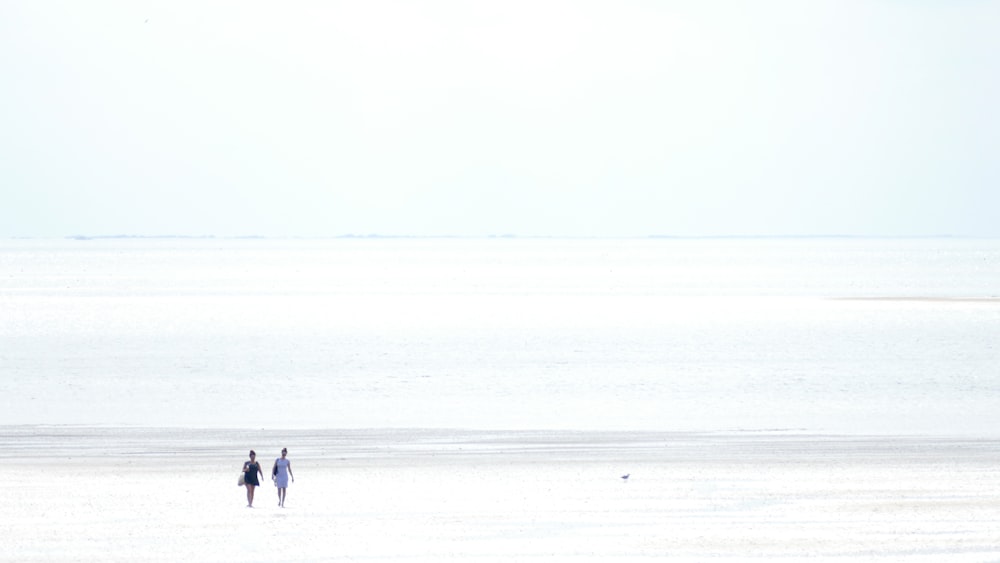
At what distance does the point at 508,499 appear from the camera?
2930 centimetres

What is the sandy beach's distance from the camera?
79.5 ft

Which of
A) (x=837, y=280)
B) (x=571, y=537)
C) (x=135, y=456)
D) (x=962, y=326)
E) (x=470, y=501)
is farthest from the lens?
(x=837, y=280)

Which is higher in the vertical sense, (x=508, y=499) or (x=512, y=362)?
(x=512, y=362)

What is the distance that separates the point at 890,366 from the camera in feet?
216

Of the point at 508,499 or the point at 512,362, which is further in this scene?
the point at 512,362

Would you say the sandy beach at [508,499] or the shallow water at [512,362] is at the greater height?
the shallow water at [512,362]

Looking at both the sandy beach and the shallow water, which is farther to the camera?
the shallow water

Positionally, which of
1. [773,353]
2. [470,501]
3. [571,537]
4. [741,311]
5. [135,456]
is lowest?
[571,537]

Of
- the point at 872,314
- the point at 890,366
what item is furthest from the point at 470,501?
the point at 872,314

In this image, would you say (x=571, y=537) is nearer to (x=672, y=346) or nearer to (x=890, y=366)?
(x=890, y=366)

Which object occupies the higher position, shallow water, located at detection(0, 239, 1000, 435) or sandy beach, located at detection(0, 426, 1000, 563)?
shallow water, located at detection(0, 239, 1000, 435)

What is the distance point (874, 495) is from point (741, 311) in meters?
88.9

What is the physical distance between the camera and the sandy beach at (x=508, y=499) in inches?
954

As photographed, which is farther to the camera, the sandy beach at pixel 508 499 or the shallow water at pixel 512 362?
the shallow water at pixel 512 362
